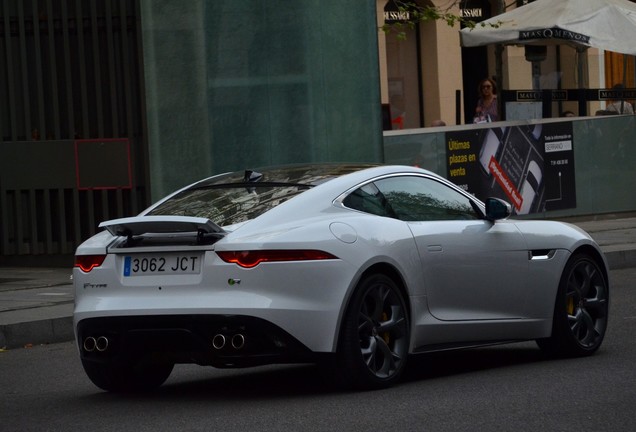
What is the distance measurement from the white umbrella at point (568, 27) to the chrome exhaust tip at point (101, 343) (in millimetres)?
15104

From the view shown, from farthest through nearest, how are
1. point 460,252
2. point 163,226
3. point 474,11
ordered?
1. point 474,11
2. point 460,252
3. point 163,226

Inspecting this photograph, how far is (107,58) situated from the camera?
1759 cm

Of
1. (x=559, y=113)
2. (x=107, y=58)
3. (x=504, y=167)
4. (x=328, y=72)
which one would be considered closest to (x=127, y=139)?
(x=107, y=58)

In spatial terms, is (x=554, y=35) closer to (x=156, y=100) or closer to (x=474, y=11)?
(x=156, y=100)

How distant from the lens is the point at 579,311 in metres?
9.65

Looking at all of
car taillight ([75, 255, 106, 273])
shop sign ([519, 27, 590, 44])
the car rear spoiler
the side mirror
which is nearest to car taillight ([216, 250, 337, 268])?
the car rear spoiler

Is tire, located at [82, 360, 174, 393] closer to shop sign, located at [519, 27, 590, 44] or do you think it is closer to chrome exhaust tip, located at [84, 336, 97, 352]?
chrome exhaust tip, located at [84, 336, 97, 352]

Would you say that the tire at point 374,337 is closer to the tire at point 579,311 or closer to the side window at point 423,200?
the side window at point 423,200

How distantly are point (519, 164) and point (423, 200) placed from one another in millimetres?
12889

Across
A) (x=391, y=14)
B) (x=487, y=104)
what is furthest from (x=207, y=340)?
(x=391, y=14)

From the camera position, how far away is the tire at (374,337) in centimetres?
794

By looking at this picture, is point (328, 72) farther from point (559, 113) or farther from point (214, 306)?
point (214, 306)

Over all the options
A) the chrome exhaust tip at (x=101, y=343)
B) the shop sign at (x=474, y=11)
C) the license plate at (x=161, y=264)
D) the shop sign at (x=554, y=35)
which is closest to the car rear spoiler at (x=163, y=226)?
the license plate at (x=161, y=264)

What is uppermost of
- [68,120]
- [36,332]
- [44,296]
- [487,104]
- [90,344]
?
[487,104]
